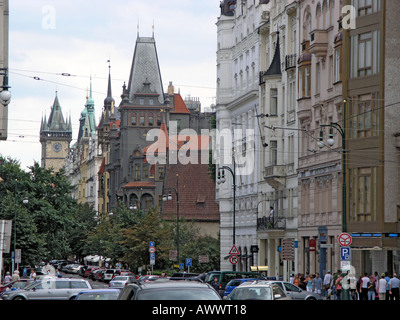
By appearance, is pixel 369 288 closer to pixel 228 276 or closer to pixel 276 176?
pixel 228 276

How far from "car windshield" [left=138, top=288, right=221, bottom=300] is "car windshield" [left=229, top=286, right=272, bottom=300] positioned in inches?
417

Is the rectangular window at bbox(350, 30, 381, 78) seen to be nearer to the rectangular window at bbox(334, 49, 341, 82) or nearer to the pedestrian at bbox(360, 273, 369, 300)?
the rectangular window at bbox(334, 49, 341, 82)

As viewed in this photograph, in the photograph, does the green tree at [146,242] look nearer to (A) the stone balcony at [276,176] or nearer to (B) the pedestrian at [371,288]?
(A) the stone balcony at [276,176]

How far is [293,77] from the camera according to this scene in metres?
64.4

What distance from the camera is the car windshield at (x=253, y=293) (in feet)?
83.3

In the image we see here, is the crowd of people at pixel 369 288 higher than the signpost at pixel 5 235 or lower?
lower

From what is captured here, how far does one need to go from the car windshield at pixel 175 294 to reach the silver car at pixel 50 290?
22023mm

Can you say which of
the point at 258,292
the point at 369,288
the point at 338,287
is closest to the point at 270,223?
the point at 338,287

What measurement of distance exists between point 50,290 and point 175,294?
925 inches

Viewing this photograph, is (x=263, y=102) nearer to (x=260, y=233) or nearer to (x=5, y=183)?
(x=260, y=233)

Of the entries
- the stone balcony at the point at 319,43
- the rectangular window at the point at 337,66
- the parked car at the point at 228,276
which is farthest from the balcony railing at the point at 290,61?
the parked car at the point at 228,276

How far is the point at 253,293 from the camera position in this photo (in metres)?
25.7

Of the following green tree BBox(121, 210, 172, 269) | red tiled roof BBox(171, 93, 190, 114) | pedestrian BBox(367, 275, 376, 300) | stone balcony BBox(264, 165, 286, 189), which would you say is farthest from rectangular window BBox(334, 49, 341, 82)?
red tiled roof BBox(171, 93, 190, 114)
